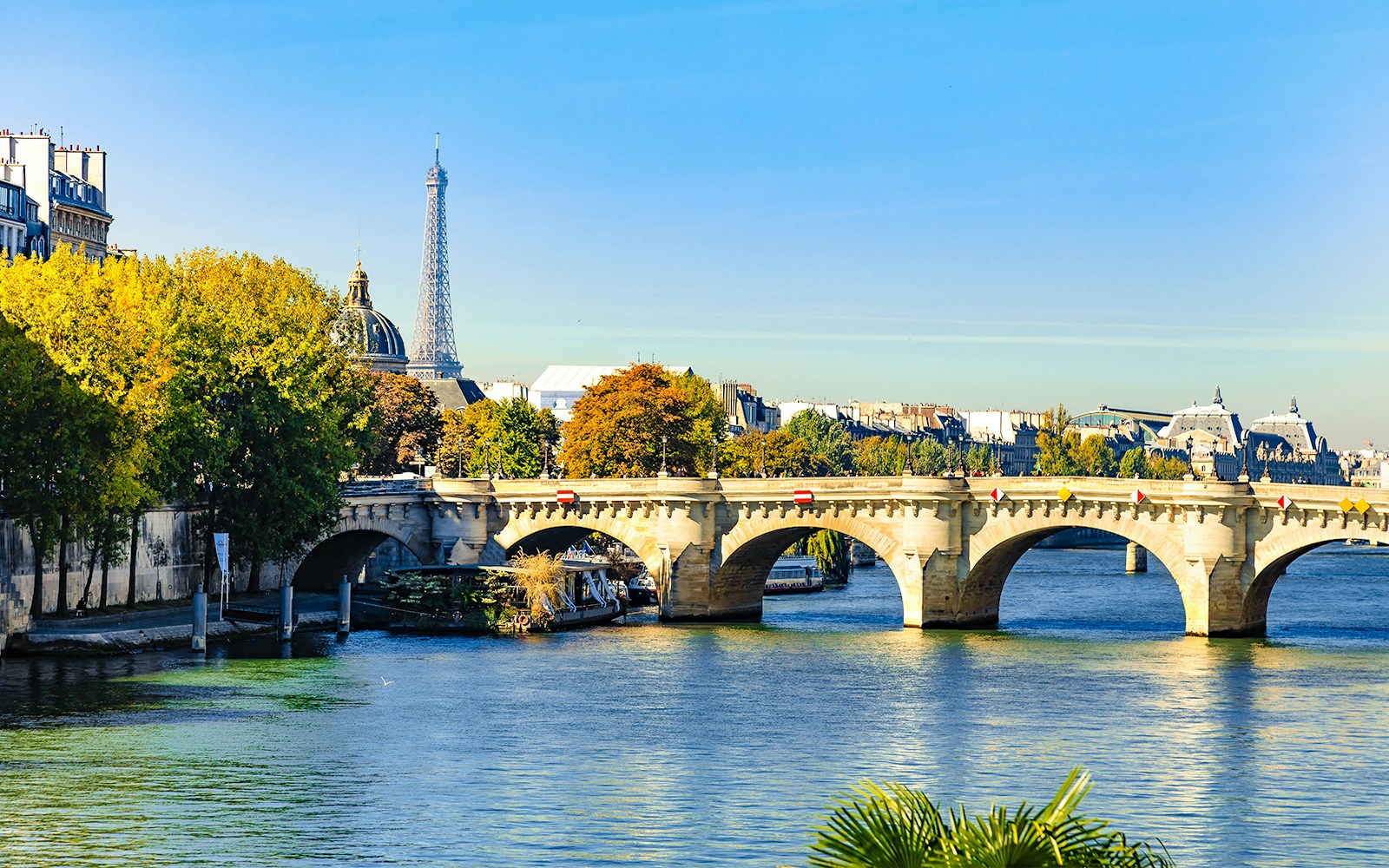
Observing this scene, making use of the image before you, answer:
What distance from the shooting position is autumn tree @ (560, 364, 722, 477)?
113 metres

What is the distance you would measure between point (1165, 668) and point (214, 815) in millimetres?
37025

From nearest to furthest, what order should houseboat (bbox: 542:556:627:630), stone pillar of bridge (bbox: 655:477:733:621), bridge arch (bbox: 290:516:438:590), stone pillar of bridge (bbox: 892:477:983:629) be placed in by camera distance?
stone pillar of bridge (bbox: 892:477:983:629) → houseboat (bbox: 542:556:627:630) → stone pillar of bridge (bbox: 655:477:733:621) → bridge arch (bbox: 290:516:438:590)

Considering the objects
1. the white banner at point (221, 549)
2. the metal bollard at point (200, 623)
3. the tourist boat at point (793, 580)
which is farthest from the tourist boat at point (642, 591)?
the metal bollard at point (200, 623)

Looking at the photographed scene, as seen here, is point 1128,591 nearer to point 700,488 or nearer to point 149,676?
point 700,488

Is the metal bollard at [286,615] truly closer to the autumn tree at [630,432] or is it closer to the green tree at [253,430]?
the green tree at [253,430]

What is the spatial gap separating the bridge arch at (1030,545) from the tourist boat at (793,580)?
29.7m

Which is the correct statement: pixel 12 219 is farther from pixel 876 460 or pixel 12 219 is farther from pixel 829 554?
pixel 876 460

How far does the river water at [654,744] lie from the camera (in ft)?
127

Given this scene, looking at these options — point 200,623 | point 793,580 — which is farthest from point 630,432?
point 200,623

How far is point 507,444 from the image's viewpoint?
131000mm

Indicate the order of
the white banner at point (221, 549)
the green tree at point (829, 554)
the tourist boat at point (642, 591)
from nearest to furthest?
the white banner at point (221, 549) < the tourist boat at point (642, 591) < the green tree at point (829, 554)

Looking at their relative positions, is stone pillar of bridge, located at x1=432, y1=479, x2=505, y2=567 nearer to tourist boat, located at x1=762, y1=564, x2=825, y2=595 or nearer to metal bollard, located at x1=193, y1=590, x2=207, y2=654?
tourist boat, located at x1=762, y1=564, x2=825, y2=595

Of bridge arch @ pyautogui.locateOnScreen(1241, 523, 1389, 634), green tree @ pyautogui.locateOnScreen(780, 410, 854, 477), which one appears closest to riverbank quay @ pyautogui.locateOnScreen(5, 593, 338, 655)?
bridge arch @ pyautogui.locateOnScreen(1241, 523, 1389, 634)

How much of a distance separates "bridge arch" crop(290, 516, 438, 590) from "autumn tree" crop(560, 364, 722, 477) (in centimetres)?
1856
